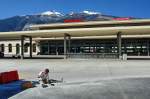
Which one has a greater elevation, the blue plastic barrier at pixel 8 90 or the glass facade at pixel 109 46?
the glass facade at pixel 109 46

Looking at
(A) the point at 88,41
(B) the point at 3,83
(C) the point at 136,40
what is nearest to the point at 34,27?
(A) the point at 88,41

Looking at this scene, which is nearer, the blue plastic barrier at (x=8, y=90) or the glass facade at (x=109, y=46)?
the blue plastic barrier at (x=8, y=90)

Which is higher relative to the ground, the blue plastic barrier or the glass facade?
the glass facade

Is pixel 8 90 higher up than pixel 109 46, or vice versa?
pixel 109 46

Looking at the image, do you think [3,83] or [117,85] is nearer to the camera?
[117,85]

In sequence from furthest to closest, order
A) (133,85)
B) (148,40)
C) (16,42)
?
(16,42)
(148,40)
(133,85)

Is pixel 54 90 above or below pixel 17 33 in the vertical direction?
below

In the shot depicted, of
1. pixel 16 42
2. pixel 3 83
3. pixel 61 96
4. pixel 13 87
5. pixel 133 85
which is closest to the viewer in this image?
A: pixel 61 96

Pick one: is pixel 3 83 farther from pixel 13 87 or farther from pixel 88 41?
pixel 88 41

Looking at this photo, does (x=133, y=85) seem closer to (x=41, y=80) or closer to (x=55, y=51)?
(x=41, y=80)

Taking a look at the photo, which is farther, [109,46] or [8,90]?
[109,46]

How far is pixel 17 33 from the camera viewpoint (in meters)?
66.6

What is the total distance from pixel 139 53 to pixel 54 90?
65084 millimetres

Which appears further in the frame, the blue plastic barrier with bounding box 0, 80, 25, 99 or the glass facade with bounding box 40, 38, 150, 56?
the glass facade with bounding box 40, 38, 150, 56
